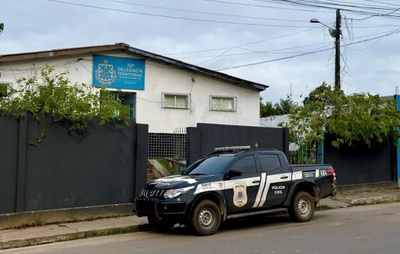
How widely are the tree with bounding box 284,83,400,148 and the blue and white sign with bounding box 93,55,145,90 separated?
21.3 ft

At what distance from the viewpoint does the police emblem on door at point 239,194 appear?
10688mm

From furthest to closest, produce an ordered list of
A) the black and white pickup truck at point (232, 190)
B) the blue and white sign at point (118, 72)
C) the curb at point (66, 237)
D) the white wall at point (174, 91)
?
the blue and white sign at point (118, 72) → the white wall at point (174, 91) → the black and white pickup truck at point (232, 190) → the curb at point (66, 237)

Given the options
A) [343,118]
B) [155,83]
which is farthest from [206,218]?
[155,83]

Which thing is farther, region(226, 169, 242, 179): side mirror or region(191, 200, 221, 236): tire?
region(226, 169, 242, 179): side mirror

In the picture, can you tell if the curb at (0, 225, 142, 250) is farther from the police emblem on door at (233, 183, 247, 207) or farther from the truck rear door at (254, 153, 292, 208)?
the truck rear door at (254, 153, 292, 208)

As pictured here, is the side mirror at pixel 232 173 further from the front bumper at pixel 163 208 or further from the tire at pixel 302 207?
the tire at pixel 302 207

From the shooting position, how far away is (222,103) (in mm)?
22359

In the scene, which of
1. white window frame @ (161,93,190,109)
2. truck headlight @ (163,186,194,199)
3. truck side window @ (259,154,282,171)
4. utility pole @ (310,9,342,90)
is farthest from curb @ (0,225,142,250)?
utility pole @ (310,9,342,90)

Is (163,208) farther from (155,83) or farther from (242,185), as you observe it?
(155,83)

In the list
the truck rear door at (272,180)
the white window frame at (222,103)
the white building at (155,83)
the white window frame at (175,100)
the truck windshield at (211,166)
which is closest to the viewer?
the truck windshield at (211,166)

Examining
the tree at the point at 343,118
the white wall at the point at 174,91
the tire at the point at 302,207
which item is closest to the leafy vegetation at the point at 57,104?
the tire at the point at 302,207

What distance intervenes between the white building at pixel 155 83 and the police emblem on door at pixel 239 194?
10.0m

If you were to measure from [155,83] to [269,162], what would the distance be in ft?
33.3

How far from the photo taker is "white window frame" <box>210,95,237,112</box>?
22031mm
